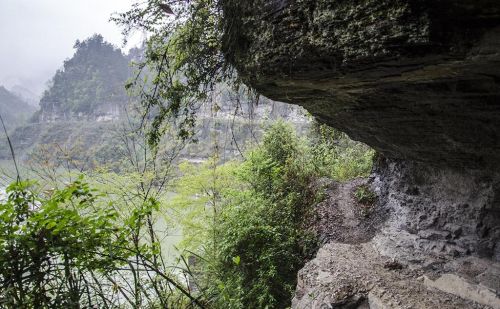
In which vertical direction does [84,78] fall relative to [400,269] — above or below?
above

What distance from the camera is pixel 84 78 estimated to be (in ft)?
231

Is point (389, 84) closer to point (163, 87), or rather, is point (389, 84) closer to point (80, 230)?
point (163, 87)

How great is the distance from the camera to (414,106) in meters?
2.94

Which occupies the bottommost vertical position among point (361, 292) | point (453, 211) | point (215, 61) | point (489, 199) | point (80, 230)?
point (361, 292)

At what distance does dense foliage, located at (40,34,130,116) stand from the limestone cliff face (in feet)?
228

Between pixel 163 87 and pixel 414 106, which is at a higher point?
pixel 163 87

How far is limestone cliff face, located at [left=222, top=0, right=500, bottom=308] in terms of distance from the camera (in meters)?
1.63

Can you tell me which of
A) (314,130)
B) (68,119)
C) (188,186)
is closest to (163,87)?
(188,186)

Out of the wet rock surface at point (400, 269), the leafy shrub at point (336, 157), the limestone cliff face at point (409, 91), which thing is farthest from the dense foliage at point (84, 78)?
Answer: the limestone cliff face at point (409, 91)

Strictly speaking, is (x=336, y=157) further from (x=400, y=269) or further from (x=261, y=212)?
(x=400, y=269)

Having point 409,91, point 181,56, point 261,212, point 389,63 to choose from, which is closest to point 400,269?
point 409,91

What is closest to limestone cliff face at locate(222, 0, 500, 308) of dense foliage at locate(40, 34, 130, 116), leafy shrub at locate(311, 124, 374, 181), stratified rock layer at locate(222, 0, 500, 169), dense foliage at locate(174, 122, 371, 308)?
stratified rock layer at locate(222, 0, 500, 169)

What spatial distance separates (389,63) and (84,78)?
79436 mm

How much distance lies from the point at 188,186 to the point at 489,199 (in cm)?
656
